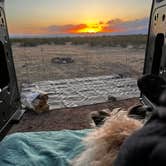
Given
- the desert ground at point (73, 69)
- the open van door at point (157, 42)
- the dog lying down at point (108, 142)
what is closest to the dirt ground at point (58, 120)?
the desert ground at point (73, 69)

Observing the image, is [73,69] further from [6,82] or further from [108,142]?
[108,142]

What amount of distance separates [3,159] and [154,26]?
4.11 ft

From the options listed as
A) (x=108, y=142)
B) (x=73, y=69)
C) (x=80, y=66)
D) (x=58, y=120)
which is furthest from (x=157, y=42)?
(x=80, y=66)

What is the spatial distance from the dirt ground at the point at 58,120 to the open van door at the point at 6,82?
1.10 meters

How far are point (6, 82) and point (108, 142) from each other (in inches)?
43.1

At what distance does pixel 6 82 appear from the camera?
170 centimetres

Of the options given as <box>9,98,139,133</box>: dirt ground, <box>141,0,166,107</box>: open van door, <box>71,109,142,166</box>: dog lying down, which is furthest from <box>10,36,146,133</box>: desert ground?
<box>71,109,142,166</box>: dog lying down

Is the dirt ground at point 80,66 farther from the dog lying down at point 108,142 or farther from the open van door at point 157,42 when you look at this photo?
the dog lying down at point 108,142

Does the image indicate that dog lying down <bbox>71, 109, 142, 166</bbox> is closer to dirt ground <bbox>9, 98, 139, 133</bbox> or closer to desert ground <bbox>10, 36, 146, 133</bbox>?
dirt ground <bbox>9, 98, 139, 133</bbox>

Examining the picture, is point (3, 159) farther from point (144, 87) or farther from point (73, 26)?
point (73, 26)

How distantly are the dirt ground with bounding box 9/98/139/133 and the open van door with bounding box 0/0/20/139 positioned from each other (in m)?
1.10

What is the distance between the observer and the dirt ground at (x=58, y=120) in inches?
114

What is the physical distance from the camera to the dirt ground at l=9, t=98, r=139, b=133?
2.89 m

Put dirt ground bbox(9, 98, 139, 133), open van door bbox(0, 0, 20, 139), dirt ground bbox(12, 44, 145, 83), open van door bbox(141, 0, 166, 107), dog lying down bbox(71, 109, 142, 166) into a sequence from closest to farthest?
dog lying down bbox(71, 109, 142, 166)
open van door bbox(141, 0, 166, 107)
open van door bbox(0, 0, 20, 139)
dirt ground bbox(9, 98, 139, 133)
dirt ground bbox(12, 44, 145, 83)
